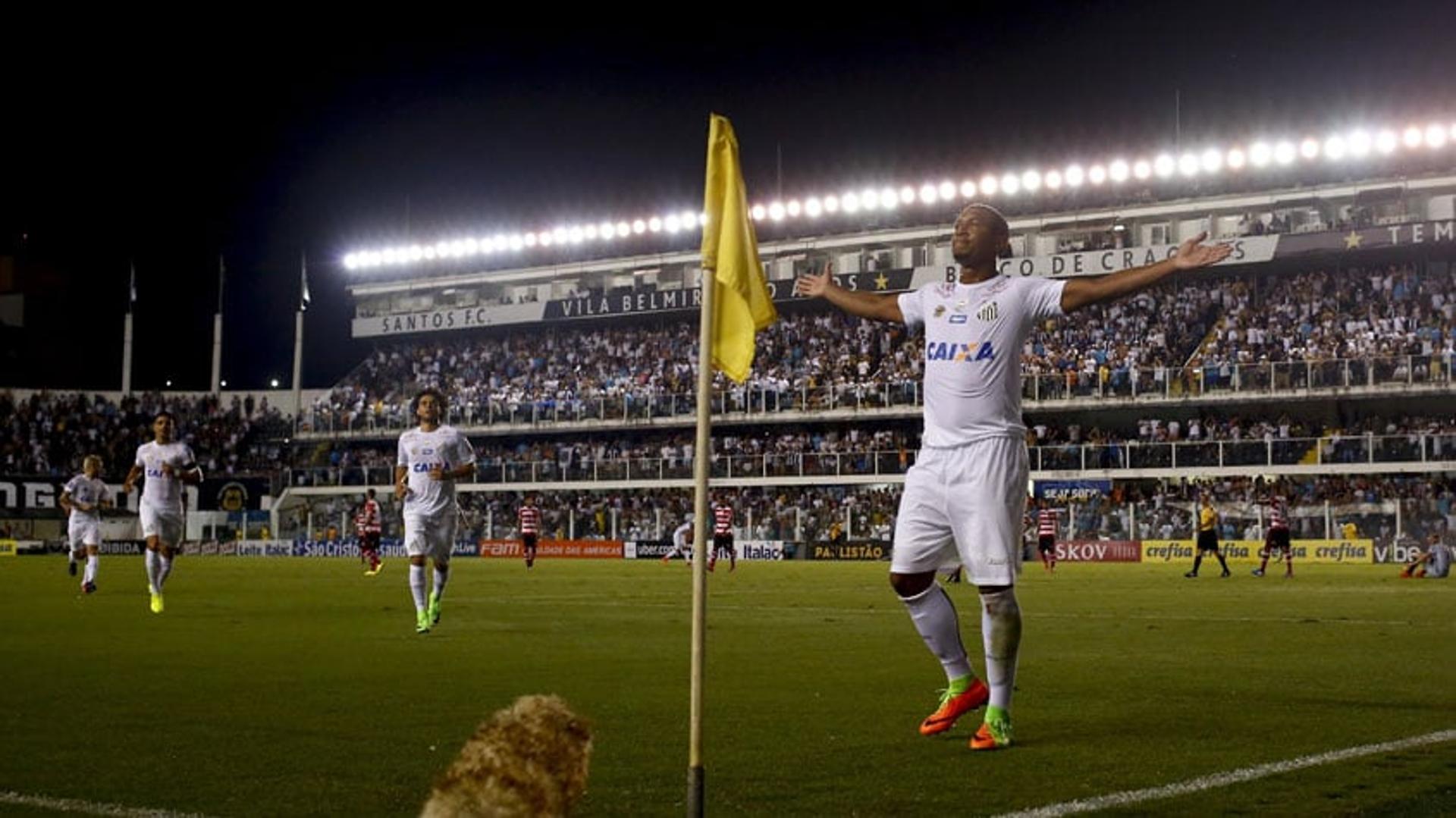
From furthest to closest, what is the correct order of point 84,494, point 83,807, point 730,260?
point 84,494, point 730,260, point 83,807

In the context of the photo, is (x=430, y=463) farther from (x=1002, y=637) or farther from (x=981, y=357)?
(x=1002, y=637)

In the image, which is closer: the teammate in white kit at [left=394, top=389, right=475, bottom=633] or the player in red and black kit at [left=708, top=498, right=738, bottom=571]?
the teammate in white kit at [left=394, top=389, right=475, bottom=633]

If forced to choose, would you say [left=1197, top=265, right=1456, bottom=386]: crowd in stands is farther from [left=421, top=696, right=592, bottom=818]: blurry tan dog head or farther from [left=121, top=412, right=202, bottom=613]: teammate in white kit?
[left=421, top=696, right=592, bottom=818]: blurry tan dog head

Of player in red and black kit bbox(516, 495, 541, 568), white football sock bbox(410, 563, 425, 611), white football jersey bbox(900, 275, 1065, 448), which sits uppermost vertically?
white football jersey bbox(900, 275, 1065, 448)

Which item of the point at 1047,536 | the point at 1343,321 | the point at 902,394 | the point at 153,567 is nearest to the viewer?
the point at 153,567

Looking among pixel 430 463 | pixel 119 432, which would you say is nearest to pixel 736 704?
pixel 430 463

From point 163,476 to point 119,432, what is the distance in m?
56.9

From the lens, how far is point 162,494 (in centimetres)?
2164

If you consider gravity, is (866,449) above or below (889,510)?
above

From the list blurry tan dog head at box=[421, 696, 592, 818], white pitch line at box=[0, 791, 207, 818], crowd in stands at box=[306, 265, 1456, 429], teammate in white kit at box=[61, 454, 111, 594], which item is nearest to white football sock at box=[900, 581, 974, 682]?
white pitch line at box=[0, 791, 207, 818]

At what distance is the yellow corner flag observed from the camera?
21.5 ft

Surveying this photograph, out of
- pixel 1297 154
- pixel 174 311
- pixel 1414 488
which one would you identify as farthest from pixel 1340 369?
pixel 174 311

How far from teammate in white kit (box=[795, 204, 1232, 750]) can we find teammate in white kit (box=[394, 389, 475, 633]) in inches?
382

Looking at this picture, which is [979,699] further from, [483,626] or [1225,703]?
[483,626]
